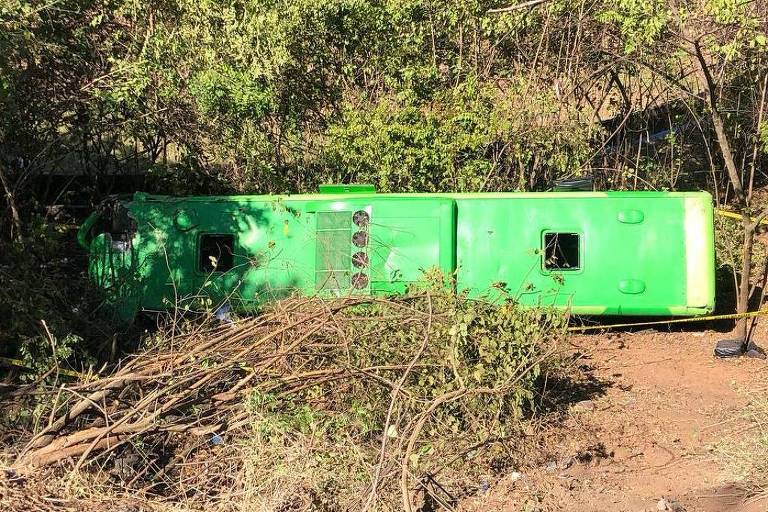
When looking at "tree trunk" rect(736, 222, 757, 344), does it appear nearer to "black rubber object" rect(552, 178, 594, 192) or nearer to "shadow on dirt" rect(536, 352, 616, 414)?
"shadow on dirt" rect(536, 352, 616, 414)

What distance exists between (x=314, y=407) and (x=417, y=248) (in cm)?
280

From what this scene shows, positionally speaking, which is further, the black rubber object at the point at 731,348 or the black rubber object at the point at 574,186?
the black rubber object at the point at 574,186

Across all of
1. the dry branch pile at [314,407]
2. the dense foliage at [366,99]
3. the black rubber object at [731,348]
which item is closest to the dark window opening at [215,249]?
the dense foliage at [366,99]

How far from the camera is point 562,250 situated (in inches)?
385

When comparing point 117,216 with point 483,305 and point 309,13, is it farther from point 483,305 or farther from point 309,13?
point 483,305

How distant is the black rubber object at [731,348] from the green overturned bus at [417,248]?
1.45 ft

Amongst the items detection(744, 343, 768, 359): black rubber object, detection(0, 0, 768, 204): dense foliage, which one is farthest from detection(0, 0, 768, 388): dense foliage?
detection(744, 343, 768, 359): black rubber object

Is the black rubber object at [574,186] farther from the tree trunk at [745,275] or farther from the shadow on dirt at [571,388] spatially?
the shadow on dirt at [571,388]

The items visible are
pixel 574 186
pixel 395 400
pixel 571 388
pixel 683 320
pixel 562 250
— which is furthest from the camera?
pixel 574 186

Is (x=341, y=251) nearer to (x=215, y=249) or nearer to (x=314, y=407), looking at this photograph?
(x=215, y=249)

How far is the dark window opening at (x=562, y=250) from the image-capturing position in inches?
379

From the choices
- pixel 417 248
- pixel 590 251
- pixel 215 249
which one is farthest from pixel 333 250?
pixel 590 251

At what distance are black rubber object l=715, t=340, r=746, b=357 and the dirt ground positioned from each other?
9 cm

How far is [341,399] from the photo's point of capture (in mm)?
7398
